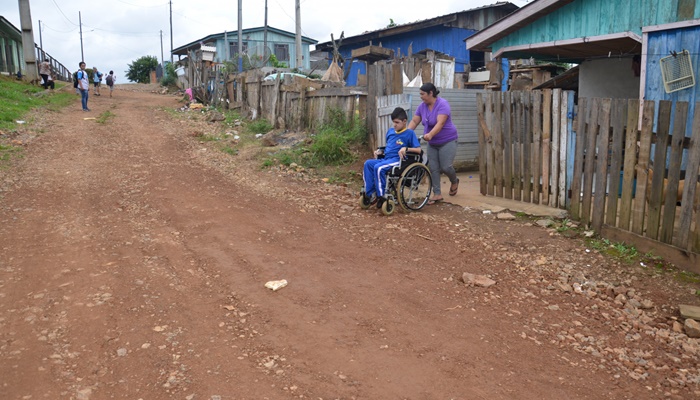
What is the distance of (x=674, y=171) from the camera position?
16.1 ft

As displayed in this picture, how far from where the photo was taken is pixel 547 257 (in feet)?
17.5

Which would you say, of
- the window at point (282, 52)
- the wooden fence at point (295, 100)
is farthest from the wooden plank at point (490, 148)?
the window at point (282, 52)

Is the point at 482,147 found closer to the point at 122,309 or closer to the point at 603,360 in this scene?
the point at 603,360

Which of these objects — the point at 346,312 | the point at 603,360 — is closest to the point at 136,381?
the point at 346,312

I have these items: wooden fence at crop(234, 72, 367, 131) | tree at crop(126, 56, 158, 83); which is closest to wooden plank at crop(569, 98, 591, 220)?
wooden fence at crop(234, 72, 367, 131)

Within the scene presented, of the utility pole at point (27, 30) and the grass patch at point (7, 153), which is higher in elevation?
the utility pole at point (27, 30)

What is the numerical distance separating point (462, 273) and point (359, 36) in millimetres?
22736

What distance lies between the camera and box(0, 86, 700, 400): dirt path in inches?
123

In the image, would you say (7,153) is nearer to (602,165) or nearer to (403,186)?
(403,186)

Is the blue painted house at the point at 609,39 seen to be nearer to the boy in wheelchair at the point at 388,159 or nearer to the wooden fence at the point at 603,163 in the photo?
the wooden fence at the point at 603,163

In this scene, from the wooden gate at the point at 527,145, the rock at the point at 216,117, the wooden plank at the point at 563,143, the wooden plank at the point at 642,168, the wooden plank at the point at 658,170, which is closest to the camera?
the wooden plank at the point at 658,170

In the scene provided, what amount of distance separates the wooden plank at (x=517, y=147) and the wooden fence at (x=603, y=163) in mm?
13

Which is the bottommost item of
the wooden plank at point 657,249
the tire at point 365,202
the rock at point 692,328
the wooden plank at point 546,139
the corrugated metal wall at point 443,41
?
the rock at point 692,328

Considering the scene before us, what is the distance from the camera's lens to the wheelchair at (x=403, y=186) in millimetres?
6805
